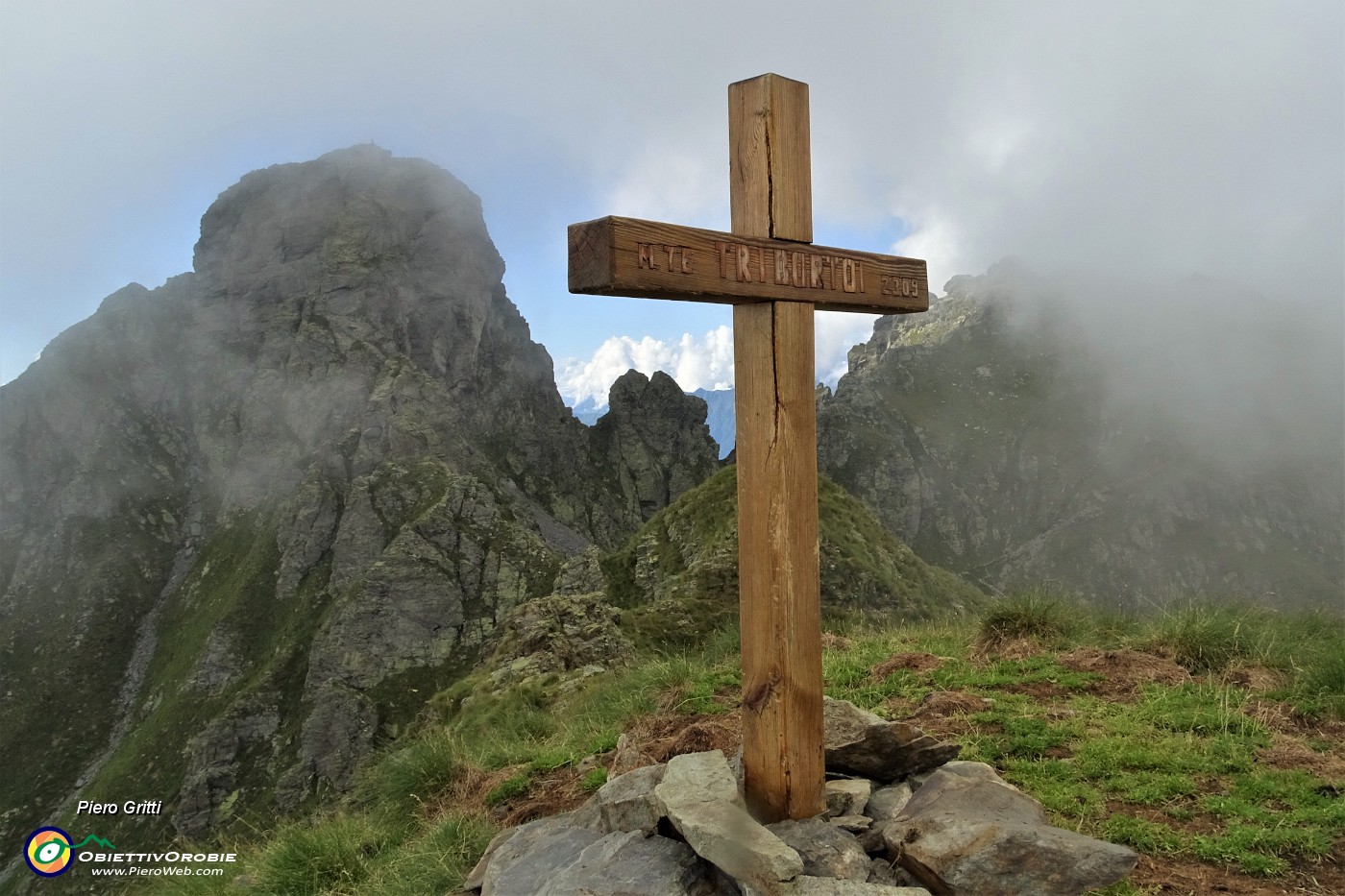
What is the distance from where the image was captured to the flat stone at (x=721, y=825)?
161 inches

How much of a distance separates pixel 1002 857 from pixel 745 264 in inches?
146

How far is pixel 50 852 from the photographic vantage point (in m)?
10.2

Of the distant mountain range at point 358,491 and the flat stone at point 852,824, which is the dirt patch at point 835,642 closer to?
the flat stone at point 852,824

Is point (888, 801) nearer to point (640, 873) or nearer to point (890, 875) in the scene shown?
point (890, 875)

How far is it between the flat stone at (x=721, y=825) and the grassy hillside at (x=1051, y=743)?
222cm

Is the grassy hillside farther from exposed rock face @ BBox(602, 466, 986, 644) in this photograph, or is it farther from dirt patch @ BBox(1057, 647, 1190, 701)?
exposed rock face @ BBox(602, 466, 986, 644)

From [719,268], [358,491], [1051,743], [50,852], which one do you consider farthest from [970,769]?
[358,491]

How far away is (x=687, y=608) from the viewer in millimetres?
19328

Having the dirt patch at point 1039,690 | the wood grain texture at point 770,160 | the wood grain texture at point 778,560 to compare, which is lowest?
the dirt patch at point 1039,690

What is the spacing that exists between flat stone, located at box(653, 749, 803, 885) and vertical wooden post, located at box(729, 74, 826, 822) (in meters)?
0.28

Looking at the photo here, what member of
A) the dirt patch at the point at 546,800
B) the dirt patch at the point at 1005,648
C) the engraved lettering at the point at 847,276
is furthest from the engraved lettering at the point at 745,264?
the dirt patch at the point at 1005,648

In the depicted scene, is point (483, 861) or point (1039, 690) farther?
point (1039, 690)

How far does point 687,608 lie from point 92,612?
498ft

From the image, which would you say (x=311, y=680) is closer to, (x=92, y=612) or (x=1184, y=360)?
(x=92, y=612)
